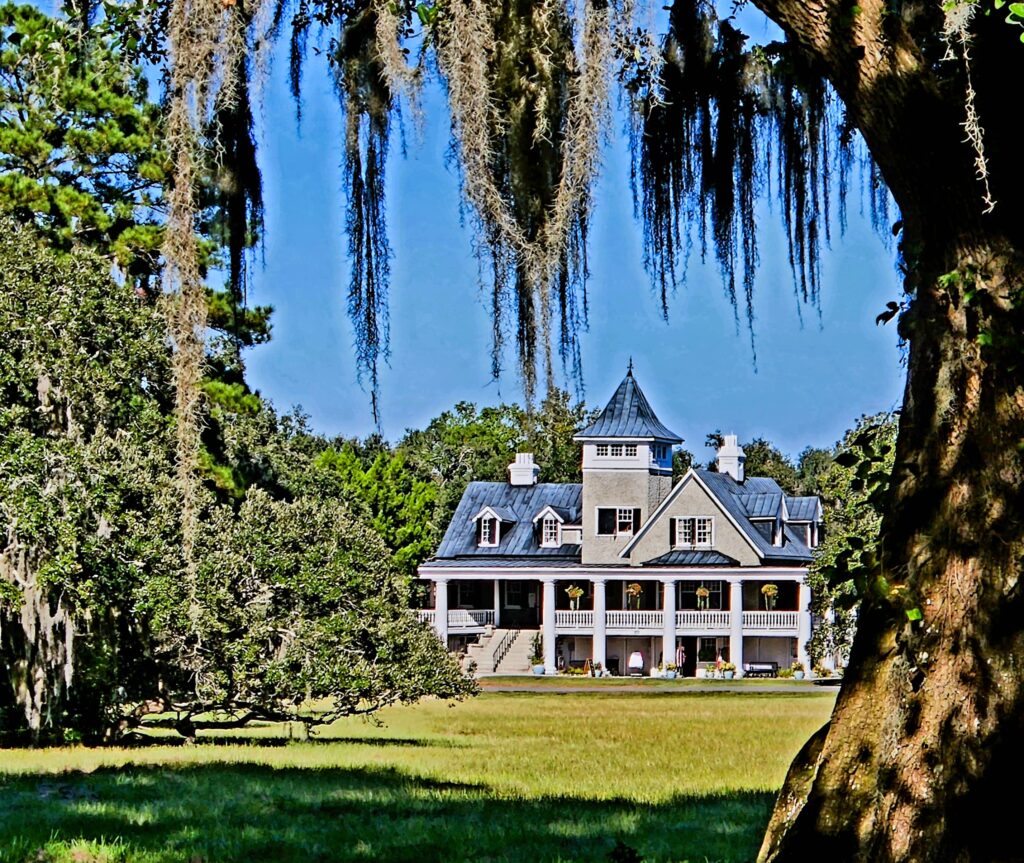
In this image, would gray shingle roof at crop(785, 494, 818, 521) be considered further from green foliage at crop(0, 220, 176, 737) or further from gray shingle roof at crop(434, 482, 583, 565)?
green foliage at crop(0, 220, 176, 737)

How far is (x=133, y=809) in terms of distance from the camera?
962 cm

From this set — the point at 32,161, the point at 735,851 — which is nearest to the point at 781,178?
the point at 735,851

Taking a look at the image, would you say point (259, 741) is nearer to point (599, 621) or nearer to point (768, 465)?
point (599, 621)

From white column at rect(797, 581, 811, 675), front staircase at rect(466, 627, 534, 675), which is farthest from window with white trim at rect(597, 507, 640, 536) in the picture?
white column at rect(797, 581, 811, 675)

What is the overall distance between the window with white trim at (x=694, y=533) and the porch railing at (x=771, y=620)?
292cm

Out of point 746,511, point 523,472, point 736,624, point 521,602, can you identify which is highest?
point 523,472

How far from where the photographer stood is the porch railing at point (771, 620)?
4919 centimetres

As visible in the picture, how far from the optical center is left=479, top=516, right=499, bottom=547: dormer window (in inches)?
2133

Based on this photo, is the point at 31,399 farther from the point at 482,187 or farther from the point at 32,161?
the point at 482,187

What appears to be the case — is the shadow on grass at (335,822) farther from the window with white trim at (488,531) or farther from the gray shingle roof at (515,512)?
the window with white trim at (488,531)

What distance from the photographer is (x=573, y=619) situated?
2025 inches

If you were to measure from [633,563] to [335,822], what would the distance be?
42.3 m

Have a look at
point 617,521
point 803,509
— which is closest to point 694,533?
point 617,521

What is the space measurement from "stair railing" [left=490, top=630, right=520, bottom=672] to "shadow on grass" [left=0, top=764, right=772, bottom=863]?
3911 centimetres
